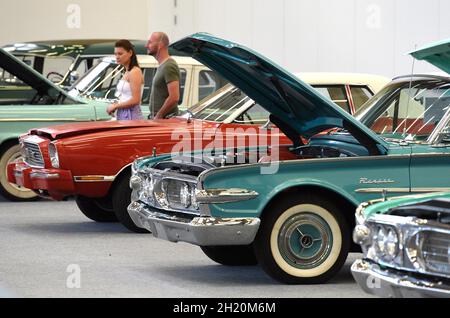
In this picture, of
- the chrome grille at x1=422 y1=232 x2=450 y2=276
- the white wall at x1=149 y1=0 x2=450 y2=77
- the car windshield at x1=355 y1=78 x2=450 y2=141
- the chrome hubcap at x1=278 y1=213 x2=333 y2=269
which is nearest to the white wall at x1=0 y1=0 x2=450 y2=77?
the white wall at x1=149 y1=0 x2=450 y2=77

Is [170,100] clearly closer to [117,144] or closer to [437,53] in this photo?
[117,144]

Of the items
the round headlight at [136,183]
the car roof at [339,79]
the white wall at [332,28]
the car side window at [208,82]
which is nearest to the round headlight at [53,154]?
the round headlight at [136,183]

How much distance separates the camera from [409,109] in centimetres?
962

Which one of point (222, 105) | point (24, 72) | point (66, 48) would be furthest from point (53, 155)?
point (66, 48)

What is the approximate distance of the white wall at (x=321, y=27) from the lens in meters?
16.8

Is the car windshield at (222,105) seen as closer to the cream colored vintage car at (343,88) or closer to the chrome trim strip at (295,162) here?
the cream colored vintage car at (343,88)

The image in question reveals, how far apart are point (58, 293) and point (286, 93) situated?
2283mm

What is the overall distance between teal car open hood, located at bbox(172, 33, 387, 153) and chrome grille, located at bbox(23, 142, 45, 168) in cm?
263

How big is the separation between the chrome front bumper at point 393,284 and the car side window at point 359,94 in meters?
6.15

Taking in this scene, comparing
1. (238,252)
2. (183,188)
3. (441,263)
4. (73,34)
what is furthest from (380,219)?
(73,34)

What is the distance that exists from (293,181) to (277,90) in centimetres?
108

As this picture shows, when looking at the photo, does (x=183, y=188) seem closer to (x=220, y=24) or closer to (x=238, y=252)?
(x=238, y=252)
